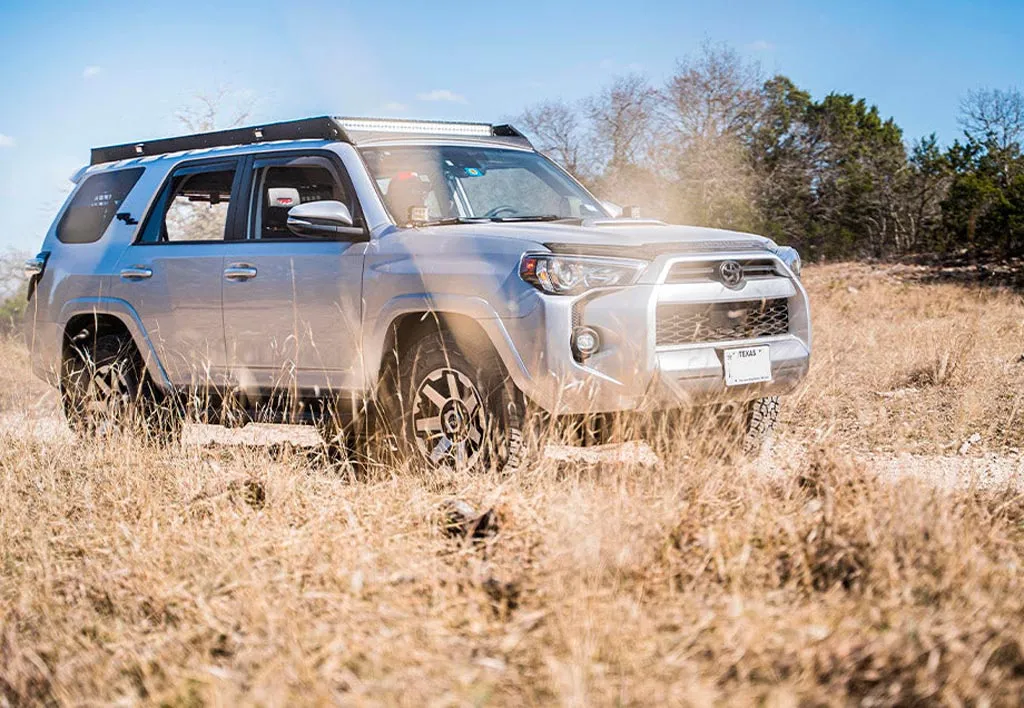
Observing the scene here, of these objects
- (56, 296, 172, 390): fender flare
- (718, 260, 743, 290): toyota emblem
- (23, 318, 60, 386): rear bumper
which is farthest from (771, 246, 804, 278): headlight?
(23, 318, 60, 386): rear bumper

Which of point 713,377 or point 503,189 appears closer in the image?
point 713,377

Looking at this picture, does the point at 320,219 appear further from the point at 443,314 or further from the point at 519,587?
the point at 519,587

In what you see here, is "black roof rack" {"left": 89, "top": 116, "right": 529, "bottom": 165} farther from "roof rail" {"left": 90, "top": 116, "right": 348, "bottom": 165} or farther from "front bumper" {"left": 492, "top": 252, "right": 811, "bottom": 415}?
"front bumper" {"left": 492, "top": 252, "right": 811, "bottom": 415}

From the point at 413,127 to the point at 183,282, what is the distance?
163cm

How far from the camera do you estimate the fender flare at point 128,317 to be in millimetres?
6340

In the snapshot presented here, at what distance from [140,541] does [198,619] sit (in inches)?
33.0

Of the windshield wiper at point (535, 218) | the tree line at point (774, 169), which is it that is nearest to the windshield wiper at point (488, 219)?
the windshield wiper at point (535, 218)

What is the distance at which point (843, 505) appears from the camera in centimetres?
379

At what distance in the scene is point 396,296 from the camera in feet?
16.7

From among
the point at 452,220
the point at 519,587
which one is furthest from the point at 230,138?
the point at 519,587

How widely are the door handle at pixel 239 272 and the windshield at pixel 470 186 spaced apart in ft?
2.85

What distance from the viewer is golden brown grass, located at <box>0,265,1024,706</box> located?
8.55ft

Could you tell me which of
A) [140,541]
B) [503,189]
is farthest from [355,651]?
[503,189]

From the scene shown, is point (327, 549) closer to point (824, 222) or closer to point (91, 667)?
point (91, 667)
